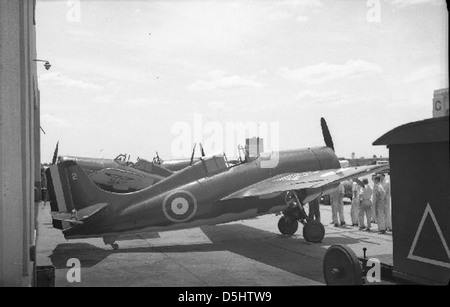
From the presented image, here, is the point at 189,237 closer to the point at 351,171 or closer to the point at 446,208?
the point at 351,171

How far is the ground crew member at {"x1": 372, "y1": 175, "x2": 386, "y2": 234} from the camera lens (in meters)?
12.5

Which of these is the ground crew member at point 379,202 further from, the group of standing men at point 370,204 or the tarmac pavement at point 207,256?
the tarmac pavement at point 207,256

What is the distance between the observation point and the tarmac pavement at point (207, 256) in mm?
7844

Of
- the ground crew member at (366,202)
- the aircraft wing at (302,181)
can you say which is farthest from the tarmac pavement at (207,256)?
the aircraft wing at (302,181)

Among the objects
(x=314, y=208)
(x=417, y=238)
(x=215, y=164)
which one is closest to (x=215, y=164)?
(x=215, y=164)

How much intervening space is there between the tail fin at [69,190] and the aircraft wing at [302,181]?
3.73m

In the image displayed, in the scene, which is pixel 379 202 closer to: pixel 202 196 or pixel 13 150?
pixel 202 196

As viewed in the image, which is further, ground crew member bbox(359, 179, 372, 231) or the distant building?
ground crew member bbox(359, 179, 372, 231)

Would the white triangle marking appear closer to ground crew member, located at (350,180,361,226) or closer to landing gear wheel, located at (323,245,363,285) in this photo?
landing gear wheel, located at (323,245,363,285)

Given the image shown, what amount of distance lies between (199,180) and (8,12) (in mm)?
7100

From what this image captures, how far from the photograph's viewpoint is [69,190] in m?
10.6

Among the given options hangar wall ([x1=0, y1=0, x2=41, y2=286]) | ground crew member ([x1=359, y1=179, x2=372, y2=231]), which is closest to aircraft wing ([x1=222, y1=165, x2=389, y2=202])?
ground crew member ([x1=359, y1=179, x2=372, y2=231])

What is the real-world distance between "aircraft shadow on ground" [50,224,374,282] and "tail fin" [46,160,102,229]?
4.09ft
